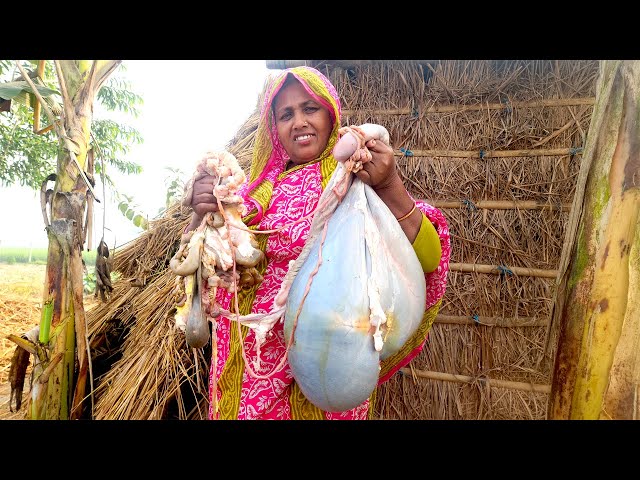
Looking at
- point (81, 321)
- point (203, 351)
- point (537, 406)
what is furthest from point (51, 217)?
point (537, 406)

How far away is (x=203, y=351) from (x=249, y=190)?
1.33 m

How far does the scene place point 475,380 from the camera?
2.44 metres

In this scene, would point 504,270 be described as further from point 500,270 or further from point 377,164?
point 377,164

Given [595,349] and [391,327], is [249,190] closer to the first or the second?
[391,327]

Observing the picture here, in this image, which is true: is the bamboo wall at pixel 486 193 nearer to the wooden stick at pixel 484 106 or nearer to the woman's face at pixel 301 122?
the wooden stick at pixel 484 106

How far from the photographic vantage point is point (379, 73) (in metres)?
2.49

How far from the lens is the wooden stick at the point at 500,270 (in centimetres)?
239

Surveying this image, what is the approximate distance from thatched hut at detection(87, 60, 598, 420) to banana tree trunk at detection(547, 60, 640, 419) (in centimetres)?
148

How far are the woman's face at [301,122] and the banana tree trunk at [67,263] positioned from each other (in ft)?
3.98

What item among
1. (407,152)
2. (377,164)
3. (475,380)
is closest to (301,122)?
(377,164)

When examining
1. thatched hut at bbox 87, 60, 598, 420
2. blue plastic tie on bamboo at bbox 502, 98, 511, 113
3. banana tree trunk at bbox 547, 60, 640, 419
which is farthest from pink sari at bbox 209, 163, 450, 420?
blue plastic tie on bamboo at bbox 502, 98, 511, 113

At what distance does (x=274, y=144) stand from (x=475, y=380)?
6.02 feet

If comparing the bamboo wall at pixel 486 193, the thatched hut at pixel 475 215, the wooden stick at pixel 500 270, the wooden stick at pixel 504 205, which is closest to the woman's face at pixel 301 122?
the thatched hut at pixel 475 215

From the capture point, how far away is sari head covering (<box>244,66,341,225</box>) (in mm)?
1232
